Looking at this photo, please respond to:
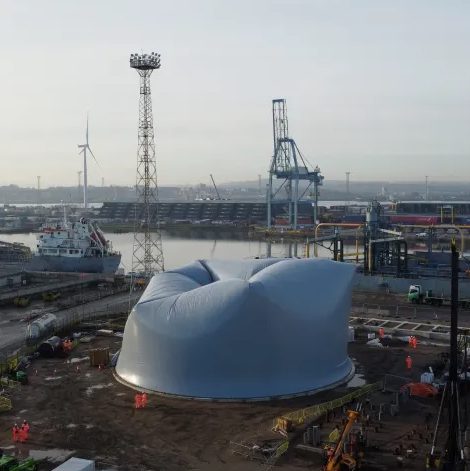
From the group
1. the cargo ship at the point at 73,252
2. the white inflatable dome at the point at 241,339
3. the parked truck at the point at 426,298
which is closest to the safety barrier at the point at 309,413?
the white inflatable dome at the point at 241,339

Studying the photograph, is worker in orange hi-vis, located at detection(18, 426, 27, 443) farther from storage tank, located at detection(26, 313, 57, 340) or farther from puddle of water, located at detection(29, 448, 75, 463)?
storage tank, located at detection(26, 313, 57, 340)

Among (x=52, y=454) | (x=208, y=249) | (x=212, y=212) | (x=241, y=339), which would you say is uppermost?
(x=212, y=212)

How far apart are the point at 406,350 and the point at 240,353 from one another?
5669 mm

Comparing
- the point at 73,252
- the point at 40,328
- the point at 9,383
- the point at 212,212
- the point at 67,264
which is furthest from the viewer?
the point at 212,212

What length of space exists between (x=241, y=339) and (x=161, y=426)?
89.7 inches

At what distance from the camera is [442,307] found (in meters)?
22.7

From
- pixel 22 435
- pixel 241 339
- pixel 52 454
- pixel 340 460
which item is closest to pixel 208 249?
pixel 241 339

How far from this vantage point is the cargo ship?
35688mm

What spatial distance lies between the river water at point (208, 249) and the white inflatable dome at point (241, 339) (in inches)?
1041

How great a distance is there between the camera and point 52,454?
387 inches

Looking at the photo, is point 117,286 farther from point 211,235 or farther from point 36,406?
point 211,235

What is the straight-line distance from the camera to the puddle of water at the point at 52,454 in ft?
31.7

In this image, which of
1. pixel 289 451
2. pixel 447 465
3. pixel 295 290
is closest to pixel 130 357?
pixel 295 290

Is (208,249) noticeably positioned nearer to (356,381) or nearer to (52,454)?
(356,381)
